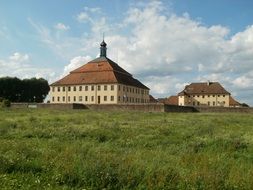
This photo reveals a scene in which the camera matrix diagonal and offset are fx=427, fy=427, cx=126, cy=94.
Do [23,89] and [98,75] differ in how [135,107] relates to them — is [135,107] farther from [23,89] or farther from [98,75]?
[23,89]

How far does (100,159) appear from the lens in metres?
10.3

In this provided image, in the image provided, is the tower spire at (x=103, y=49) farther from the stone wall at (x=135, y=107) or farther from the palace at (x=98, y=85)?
the stone wall at (x=135, y=107)

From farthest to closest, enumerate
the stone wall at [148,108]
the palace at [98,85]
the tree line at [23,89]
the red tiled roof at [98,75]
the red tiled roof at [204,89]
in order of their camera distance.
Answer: the red tiled roof at [204,89] < the tree line at [23,89] < the red tiled roof at [98,75] < the palace at [98,85] < the stone wall at [148,108]

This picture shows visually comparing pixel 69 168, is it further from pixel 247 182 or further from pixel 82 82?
pixel 82 82

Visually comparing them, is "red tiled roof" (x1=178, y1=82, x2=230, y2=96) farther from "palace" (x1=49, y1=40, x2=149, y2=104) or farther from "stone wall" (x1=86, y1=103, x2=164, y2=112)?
"stone wall" (x1=86, y1=103, x2=164, y2=112)

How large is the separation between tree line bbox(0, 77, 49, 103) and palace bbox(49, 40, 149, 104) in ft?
20.9

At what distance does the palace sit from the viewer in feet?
297

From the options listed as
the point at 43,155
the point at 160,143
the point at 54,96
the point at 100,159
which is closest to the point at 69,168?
the point at 100,159

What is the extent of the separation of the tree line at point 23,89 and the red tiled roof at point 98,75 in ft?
26.2

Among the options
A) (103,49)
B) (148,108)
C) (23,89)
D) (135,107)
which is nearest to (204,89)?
(103,49)

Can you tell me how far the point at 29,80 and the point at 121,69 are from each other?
886 inches

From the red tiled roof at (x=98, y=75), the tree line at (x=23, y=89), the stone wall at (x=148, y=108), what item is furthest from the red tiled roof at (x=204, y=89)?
the stone wall at (x=148, y=108)

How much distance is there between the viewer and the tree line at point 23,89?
96.6 m

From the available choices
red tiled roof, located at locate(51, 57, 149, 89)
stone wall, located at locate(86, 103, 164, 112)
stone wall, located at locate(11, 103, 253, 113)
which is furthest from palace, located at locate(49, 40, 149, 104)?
stone wall, located at locate(86, 103, 164, 112)
